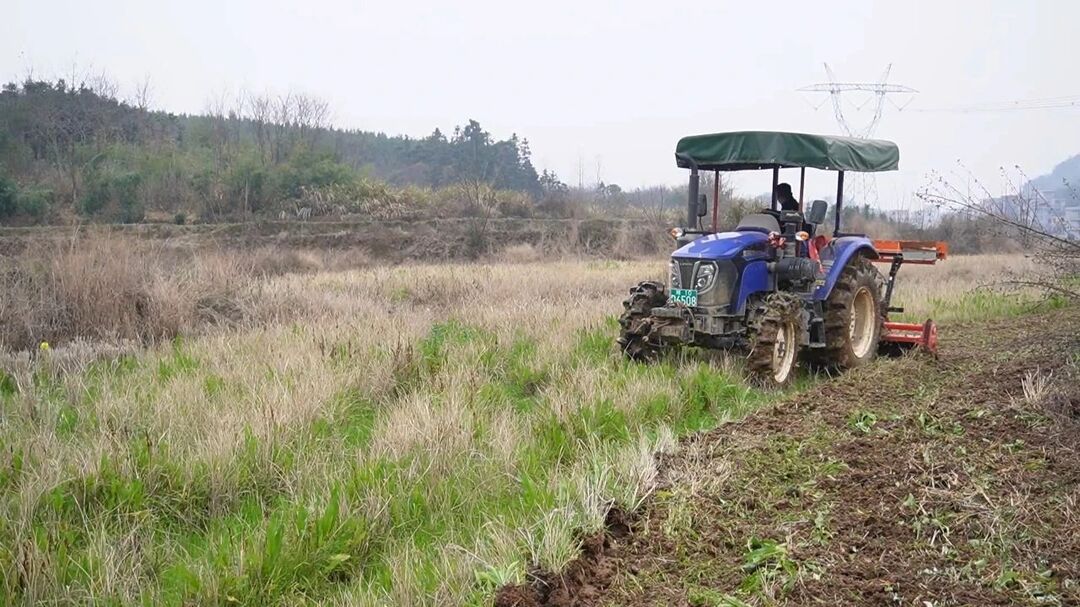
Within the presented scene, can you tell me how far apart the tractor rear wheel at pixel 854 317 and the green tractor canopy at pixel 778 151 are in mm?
1074

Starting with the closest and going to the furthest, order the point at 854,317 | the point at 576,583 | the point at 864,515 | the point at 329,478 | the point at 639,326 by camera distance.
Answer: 1. the point at 576,583
2. the point at 864,515
3. the point at 329,478
4. the point at 639,326
5. the point at 854,317

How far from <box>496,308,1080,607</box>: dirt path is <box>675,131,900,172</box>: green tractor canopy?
2.69 meters

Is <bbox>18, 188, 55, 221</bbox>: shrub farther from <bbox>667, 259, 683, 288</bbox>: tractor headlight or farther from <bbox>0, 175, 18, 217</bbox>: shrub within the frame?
<bbox>667, 259, 683, 288</bbox>: tractor headlight

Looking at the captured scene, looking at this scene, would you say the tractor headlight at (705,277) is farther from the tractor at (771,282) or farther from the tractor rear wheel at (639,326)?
the tractor rear wheel at (639,326)

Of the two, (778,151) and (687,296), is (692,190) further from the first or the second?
(687,296)

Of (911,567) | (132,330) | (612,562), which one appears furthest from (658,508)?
(132,330)

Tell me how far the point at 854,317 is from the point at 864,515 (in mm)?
5011

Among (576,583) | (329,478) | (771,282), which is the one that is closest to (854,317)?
(771,282)

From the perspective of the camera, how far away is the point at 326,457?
509 centimetres

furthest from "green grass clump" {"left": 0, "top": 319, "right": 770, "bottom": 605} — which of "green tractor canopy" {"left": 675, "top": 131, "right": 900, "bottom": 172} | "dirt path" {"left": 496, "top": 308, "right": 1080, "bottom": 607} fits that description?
"green tractor canopy" {"left": 675, "top": 131, "right": 900, "bottom": 172}

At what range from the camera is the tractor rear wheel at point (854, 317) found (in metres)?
7.68

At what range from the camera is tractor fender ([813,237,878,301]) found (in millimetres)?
7715

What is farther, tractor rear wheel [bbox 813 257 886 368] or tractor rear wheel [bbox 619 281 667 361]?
tractor rear wheel [bbox 813 257 886 368]

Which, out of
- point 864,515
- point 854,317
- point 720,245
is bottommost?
point 864,515
